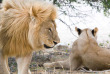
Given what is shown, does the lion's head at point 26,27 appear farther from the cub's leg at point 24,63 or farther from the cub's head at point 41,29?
the cub's leg at point 24,63

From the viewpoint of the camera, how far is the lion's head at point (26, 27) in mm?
3488

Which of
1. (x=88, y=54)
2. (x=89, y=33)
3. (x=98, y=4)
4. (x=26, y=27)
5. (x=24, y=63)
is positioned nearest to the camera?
(x=26, y=27)

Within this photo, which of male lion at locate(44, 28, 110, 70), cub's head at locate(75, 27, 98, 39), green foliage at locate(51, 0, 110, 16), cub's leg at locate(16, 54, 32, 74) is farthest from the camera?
green foliage at locate(51, 0, 110, 16)

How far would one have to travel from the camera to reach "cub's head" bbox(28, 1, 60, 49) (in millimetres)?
3494

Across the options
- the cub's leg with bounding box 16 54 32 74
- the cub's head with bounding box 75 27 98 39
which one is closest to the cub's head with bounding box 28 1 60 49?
the cub's leg with bounding box 16 54 32 74

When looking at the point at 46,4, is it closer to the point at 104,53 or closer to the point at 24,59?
the point at 24,59

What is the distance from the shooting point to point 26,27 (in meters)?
3.55

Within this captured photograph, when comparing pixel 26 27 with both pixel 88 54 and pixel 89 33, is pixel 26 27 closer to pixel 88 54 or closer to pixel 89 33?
pixel 88 54

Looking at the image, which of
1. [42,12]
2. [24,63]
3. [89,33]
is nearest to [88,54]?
[89,33]

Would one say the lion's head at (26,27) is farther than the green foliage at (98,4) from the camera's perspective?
No

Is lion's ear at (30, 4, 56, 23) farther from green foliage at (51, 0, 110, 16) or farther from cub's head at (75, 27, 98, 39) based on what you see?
green foliage at (51, 0, 110, 16)

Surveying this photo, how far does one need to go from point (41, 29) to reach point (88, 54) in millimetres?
1681

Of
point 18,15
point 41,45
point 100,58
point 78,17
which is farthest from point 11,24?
point 78,17

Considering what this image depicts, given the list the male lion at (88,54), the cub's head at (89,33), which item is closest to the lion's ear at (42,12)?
the male lion at (88,54)
